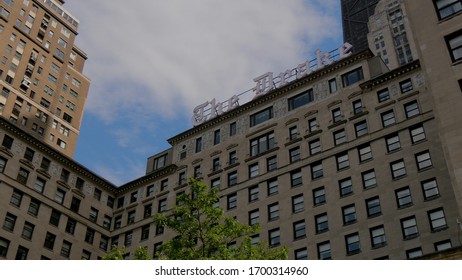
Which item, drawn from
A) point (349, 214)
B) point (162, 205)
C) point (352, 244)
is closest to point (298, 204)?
point (349, 214)

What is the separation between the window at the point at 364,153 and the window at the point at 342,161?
4.75ft

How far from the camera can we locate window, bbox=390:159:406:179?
53938mm

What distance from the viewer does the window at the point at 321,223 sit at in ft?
184

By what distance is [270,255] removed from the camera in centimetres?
3328

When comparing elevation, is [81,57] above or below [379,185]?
above

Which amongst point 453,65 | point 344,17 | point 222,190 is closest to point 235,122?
point 222,190

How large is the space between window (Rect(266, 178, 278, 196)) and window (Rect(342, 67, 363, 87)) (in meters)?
13.6

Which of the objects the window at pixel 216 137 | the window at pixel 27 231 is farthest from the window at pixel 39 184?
the window at pixel 216 137

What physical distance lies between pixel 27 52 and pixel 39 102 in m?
9.50

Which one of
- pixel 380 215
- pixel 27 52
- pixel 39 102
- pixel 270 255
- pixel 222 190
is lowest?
pixel 270 255

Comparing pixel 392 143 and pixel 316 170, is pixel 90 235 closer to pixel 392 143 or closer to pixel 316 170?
pixel 316 170

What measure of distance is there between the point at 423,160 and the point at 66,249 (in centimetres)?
4220

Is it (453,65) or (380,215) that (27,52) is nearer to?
(380,215)
